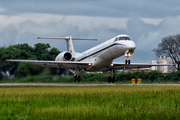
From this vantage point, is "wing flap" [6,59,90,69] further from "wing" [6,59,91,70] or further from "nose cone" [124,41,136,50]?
"nose cone" [124,41,136,50]

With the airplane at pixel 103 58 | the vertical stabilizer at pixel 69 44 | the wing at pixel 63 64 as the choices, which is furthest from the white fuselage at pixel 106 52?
the vertical stabilizer at pixel 69 44

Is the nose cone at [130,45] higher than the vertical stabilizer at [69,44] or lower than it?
lower

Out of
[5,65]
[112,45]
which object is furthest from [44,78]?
[112,45]

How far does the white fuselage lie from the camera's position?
A: 3172 cm

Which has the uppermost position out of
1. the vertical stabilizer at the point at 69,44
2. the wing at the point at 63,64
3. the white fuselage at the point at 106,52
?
the vertical stabilizer at the point at 69,44

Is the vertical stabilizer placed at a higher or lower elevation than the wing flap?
higher

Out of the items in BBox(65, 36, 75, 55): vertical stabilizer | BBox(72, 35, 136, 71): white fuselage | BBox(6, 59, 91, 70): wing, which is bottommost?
BBox(6, 59, 91, 70): wing

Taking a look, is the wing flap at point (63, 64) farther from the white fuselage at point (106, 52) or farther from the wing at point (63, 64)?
the white fuselage at point (106, 52)

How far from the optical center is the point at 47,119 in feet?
31.9

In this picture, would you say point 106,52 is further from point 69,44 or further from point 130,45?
point 69,44

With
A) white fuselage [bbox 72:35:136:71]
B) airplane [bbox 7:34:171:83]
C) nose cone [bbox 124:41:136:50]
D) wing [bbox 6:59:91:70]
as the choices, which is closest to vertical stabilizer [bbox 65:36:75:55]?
airplane [bbox 7:34:171:83]

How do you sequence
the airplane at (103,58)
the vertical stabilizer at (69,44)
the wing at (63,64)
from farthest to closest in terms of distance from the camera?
1. the vertical stabilizer at (69,44)
2. the wing at (63,64)
3. the airplane at (103,58)

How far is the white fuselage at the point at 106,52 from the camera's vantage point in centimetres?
3172

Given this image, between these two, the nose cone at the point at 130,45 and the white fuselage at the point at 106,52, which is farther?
the white fuselage at the point at 106,52
